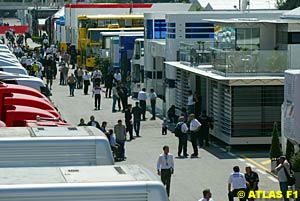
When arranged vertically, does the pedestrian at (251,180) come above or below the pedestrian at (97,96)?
above

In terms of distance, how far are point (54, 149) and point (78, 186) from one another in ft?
7.71

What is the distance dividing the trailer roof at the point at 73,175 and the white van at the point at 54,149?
1.37m

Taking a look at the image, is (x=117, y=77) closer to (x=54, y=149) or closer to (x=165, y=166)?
(x=165, y=166)

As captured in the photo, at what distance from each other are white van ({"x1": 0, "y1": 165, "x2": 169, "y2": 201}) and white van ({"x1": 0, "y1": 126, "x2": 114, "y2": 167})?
1.49 meters

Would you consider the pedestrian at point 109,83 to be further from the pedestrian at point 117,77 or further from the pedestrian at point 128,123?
the pedestrian at point 128,123

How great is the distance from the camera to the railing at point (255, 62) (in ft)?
86.6

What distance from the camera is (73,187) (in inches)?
279

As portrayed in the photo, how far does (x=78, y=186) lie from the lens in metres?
7.10

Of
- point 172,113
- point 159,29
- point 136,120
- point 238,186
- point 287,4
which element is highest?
point 287,4

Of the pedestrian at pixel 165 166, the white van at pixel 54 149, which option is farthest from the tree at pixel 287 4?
→ the white van at pixel 54 149

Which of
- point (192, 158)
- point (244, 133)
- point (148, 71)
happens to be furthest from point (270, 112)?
point (148, 71)

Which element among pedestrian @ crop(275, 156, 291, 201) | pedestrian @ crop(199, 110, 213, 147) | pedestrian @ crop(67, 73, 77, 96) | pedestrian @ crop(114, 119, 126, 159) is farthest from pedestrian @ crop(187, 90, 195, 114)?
pedestrian @ crop(67, 73, 77, 96)

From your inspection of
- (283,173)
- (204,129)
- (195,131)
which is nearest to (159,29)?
(204,129)

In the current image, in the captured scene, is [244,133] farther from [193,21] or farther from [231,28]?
[193,21]
